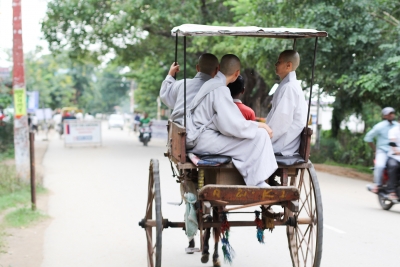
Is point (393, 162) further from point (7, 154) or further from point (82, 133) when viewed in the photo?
point (82, 133)

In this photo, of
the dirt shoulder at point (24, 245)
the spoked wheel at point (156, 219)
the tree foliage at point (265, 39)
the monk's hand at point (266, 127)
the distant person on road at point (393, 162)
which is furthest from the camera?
the tree foliage at point (265, 39)

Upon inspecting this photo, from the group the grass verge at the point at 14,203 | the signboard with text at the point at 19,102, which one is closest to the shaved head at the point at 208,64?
the grass verge at the point at 14,203

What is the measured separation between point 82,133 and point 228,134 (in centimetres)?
2279

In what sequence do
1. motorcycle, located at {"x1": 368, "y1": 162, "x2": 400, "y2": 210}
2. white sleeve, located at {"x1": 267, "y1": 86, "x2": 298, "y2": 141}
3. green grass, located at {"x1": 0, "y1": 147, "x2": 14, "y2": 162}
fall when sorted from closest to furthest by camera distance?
white sleeve, located at {"x1": 267, "y1": 86, "x2": 298, "y2": 141}
motorcycle, located at {"x1": 368, "y1": 162, "x2": 400, "y2": 210}
green grass, located at {"x1": 0, "y1": 147, "x2": 14, "y2": 162}

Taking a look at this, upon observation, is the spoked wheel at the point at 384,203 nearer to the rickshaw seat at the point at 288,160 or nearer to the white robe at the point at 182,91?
the rickshaw seat at the point at 288,160

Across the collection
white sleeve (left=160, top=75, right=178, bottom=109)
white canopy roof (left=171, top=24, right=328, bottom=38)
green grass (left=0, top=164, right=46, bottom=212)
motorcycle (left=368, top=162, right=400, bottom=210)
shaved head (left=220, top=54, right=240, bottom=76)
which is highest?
white canopy roof (left=171, top=24, right=328, bottom=38)

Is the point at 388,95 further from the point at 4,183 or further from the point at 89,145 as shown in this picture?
the point at 89,145

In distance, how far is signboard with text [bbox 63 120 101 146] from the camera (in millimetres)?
26908

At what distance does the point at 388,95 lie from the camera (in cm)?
1412

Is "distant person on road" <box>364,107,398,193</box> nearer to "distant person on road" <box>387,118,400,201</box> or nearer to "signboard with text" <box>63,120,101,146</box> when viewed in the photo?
"distant person on road" <box>387,118,400,201</box>

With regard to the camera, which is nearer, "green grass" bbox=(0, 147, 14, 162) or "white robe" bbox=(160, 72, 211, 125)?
"white robe" bbox=(160, 72, 211, 125)

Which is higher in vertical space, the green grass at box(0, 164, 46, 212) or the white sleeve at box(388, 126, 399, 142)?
the white sleeve at box(388, 126, 399, 142)

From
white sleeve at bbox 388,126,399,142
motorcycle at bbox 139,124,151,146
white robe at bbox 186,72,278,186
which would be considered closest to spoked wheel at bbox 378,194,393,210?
white sleeve at bbox 388,126,399,142

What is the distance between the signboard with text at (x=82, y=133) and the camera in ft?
88.3
